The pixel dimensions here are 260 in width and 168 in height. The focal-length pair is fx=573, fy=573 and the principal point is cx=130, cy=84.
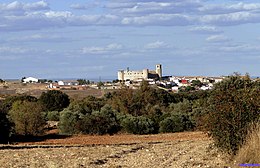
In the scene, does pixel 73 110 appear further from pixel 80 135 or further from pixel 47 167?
pixel 47 167

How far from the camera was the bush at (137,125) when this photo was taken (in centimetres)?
4391

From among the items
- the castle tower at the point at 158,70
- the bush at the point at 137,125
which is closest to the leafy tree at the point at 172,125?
the bush at the point at 137,125

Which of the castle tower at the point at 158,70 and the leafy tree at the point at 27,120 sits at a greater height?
the castle tower at the point at 158,70

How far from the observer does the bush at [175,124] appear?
45781 mm

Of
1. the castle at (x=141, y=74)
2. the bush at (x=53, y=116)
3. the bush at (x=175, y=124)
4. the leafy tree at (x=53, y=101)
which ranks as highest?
the castle at (x=141, y=74)

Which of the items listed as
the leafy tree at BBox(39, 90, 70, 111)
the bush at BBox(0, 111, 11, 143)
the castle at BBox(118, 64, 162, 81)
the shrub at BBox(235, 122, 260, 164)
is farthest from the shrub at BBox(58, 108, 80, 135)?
the castle at BBox(118, 64, 162, 81)

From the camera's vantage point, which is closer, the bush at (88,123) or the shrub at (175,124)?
Result: the bush at (88,123)

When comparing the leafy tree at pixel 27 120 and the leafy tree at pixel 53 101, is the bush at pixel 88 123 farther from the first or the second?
the leafy tree at pixel 53 101

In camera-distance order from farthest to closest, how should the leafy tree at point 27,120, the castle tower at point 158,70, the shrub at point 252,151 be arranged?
the castle tower at point 158,70 < the leafy tree at point 27,120 < the shrub at point 252,151

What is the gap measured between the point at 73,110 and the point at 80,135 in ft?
23.7

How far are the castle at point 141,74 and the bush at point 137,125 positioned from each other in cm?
10715

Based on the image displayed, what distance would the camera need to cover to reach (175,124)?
46.1 metres

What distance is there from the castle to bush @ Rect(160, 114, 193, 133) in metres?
106

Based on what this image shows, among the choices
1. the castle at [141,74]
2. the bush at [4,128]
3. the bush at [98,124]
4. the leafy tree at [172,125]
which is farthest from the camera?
the castle at [141,74]
